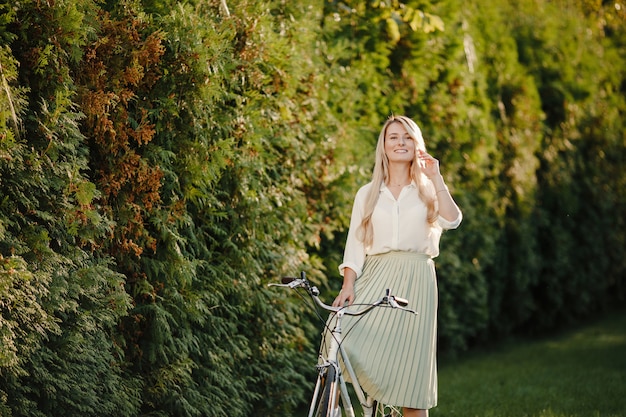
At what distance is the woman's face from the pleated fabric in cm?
49

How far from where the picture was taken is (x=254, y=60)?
6168mm

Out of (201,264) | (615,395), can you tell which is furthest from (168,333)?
(615,395)

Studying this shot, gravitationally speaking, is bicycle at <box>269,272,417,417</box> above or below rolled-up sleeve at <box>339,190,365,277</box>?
below

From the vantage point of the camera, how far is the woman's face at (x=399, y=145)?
5.18 meters

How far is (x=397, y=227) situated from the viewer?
16.8 ft

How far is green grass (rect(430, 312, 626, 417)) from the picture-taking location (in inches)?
299

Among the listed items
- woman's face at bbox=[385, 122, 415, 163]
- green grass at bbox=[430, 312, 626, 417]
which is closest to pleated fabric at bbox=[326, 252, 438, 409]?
woman's face at bbox=[385, 122, 415, 163]

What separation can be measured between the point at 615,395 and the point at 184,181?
169 inches

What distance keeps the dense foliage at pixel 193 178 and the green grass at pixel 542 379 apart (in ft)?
2.25

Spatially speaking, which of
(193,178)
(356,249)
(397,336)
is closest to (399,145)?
(356,249)

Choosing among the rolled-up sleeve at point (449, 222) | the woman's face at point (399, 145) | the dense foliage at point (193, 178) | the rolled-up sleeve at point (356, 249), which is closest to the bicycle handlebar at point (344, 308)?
the rolled-up sleeve at point (356, 249)

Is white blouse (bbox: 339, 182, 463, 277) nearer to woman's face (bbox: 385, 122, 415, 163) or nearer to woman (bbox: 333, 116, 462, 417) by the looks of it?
woman (bbox: 333, 116, 462, 417)

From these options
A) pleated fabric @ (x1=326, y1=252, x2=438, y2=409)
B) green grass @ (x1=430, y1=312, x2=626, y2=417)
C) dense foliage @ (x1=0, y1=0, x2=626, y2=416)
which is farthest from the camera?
green grass @ (x1=430, y1=312, x2=626, y2=417)

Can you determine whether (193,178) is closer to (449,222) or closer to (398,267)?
(398,267)
